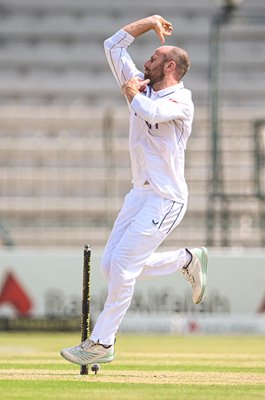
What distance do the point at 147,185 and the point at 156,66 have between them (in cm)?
68

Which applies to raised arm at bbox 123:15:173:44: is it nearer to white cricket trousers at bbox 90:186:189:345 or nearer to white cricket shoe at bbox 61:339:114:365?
white cricket trousers at bbox 90:186:189:345

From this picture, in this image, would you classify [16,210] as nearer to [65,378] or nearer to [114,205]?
[114,205]

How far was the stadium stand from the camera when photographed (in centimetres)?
1677

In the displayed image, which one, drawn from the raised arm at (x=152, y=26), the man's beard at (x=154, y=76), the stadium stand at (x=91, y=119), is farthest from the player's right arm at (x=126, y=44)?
the stadium stand at (x=91, y=119)

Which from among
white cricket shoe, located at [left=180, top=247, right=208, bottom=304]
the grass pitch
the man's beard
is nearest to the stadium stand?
the grass pitch

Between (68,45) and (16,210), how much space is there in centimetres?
433

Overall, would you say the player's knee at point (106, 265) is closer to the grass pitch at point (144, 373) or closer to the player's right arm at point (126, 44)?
the grass pitch at point (144, 373)

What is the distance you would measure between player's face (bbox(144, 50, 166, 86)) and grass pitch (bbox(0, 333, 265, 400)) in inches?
68.1

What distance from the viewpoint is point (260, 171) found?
17172 millimetres

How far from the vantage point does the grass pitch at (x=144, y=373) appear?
5965 mm

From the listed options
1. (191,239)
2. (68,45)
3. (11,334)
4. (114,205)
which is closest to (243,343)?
(11,334)

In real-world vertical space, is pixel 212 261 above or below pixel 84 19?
below

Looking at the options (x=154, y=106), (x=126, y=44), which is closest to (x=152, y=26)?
(x=126, y=44)

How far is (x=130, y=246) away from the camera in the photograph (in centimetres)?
676
